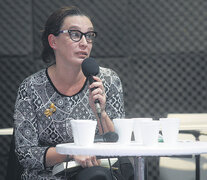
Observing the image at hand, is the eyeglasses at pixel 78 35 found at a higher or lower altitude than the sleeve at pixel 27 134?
higher

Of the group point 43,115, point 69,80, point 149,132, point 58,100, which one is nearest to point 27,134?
point 43,115

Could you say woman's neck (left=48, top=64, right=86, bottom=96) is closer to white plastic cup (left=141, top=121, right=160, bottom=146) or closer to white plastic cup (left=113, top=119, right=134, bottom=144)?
white plastic cup (left=113, top=119, right=134, bottom=144)

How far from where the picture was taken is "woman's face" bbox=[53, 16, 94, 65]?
193 centimetres

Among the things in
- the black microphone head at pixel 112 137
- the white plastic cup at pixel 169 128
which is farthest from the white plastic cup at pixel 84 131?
the white plastic cup at pixel 169 128

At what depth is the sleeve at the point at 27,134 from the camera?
1.83m

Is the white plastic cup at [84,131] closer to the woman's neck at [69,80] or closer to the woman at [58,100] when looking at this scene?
the woman at [58,100]

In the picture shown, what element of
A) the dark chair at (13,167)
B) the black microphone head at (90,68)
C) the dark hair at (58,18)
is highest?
the dark hair at (58,18)

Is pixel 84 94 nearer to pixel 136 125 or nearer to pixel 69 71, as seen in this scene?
pixel 69 71

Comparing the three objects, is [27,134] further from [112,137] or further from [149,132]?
[149,132]

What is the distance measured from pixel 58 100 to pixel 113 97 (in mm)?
281

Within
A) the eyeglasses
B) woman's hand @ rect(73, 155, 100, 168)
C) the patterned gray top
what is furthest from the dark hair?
woman's hand @ rect(73, 155, 100, 168)

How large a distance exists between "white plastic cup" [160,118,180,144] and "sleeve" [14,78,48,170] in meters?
0.63

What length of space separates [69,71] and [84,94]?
14 cm

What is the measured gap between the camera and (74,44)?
1947mm
